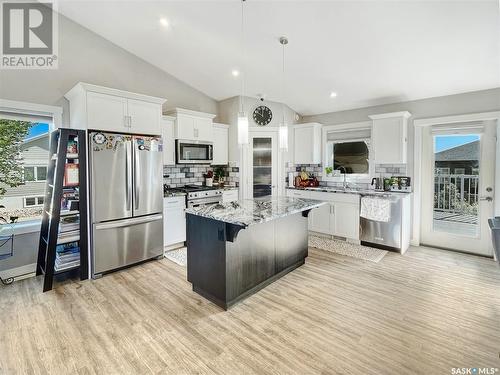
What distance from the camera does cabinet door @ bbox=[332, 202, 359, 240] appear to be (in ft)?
15.1

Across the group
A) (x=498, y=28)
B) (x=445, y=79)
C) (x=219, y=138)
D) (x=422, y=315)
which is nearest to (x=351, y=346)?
(x=422, y=315)

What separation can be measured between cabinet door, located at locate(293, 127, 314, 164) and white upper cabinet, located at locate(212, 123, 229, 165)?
1504mm

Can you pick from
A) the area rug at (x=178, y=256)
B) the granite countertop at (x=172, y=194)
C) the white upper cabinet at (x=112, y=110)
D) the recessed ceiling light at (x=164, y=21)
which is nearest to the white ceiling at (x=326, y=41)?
the recessed ceiling light at (x=164, y=21)

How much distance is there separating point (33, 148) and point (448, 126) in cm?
623

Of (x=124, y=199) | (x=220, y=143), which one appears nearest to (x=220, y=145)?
(x=220, y=143)

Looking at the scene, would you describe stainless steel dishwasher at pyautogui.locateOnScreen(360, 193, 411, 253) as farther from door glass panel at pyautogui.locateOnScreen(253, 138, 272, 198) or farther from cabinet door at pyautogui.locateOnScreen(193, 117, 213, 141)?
cabinet door at pyautogui.locateOnScreen(193, 117, 213, 141)

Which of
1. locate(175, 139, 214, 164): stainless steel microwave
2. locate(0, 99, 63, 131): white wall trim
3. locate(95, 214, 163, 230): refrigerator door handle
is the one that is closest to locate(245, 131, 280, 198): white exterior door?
locate(175, 139, 214, 164): stainless steel microwave

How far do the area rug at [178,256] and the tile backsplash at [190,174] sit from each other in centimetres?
128

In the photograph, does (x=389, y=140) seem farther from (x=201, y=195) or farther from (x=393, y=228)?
(x=201, y=195)

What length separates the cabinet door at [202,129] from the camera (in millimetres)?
4785

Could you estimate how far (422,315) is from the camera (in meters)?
2.48

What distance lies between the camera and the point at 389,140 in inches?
176

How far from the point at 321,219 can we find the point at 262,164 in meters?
1.63

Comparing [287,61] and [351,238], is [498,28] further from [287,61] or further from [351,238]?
[351,238]
